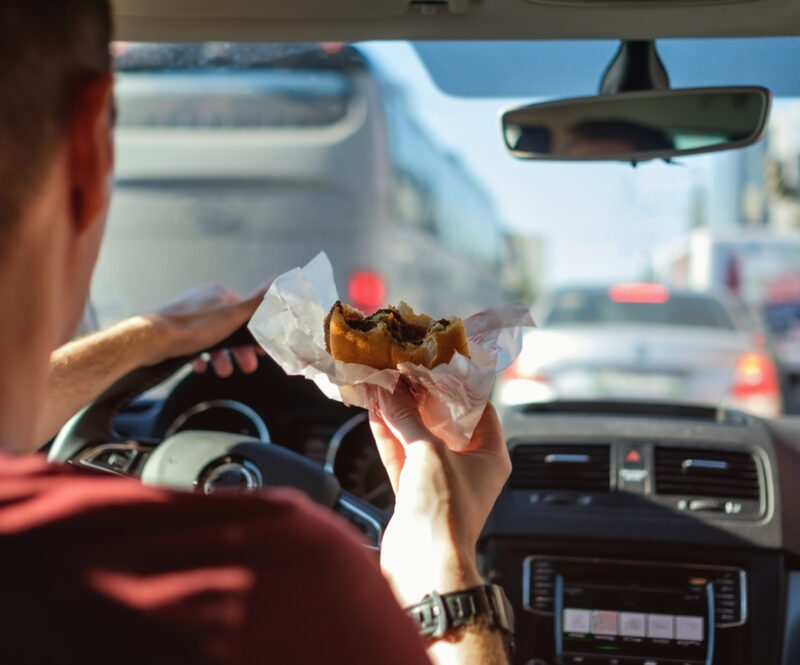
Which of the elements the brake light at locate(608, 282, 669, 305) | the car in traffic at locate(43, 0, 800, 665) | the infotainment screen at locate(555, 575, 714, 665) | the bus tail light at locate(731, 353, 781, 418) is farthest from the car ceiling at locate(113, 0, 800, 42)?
the brake light at locate(608, 282, 669, 305)

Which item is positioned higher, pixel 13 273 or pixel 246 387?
pixel 13 273

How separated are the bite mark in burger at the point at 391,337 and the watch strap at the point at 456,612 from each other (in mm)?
613

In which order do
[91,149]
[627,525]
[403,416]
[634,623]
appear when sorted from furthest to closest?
[627,525]
[634,623]
[403,416]
[91,149]

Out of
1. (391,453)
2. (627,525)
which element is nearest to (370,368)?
(391,453)

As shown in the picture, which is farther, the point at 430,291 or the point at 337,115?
the point at 430,291

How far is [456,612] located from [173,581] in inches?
18.7

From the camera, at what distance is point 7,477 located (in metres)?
0.96

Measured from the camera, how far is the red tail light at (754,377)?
23.9 feet

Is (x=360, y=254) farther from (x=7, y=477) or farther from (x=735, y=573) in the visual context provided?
(x=7, y=477)

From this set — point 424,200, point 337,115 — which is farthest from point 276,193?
point 424,200

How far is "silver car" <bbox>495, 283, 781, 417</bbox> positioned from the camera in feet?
24.2

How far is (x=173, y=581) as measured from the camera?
0.93m

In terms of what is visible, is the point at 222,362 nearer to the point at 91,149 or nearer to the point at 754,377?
the point at 91,149

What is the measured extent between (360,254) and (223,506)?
9.28m
